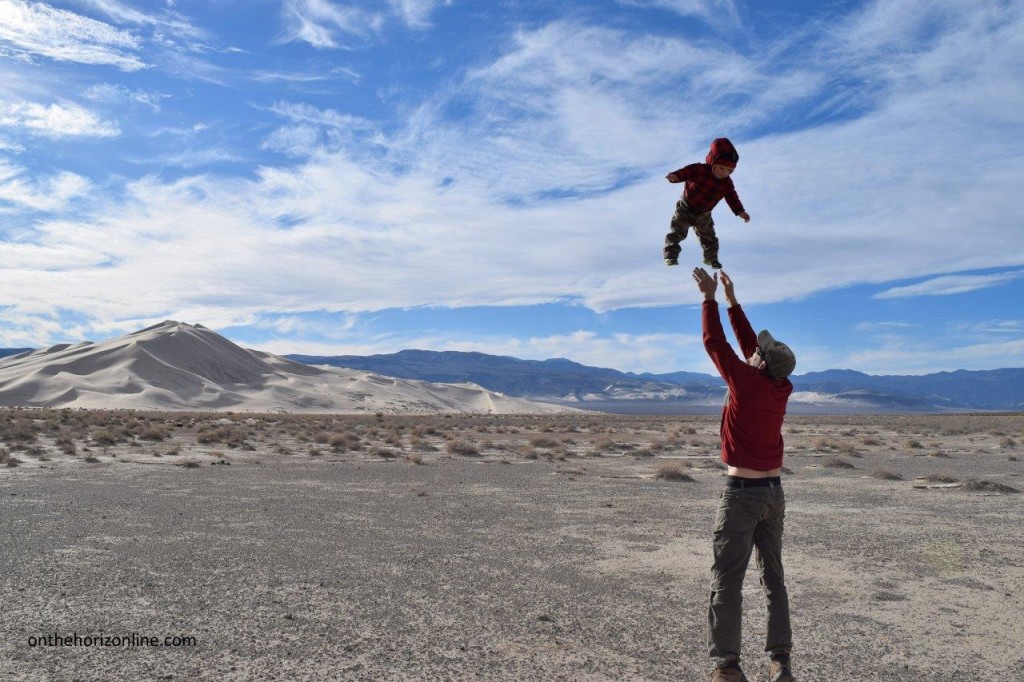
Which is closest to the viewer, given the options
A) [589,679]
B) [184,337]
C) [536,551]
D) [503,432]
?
[589,679]

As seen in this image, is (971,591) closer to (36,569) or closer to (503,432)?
(36,569)

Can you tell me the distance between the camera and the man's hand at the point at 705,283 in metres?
4.58

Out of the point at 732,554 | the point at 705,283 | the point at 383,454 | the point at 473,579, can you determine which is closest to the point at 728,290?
the point at 705,283

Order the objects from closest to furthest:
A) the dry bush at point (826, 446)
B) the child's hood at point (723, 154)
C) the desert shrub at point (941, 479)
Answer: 1. the child's hood at point (723, 154)
2. the desert shrub at point (941, 479)
3. the dry bush at point (826, 446)

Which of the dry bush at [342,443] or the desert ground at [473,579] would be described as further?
the dry bush at [342,443]

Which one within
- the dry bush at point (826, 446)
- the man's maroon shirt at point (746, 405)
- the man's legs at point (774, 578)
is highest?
the man's maroon shirt at point (746, 405)

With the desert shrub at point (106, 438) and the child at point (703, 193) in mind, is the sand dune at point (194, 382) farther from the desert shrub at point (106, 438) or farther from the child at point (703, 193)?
the child at point (703, 193)

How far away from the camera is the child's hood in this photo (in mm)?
4012

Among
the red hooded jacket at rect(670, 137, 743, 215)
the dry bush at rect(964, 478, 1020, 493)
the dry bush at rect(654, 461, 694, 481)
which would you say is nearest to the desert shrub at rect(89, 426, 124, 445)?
the dry bush at rect(654, 461, 694, 481)

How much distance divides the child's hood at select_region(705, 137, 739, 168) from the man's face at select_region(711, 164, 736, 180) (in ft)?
0.05

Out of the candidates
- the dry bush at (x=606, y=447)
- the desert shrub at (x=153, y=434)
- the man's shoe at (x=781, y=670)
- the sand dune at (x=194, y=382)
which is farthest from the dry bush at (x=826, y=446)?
the sand dune at (x=194, y=382)

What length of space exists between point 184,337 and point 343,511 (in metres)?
109

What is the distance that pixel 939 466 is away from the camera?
2255 centimetres

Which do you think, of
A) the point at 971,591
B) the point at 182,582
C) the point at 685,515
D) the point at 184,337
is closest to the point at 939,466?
the point at 685,515
